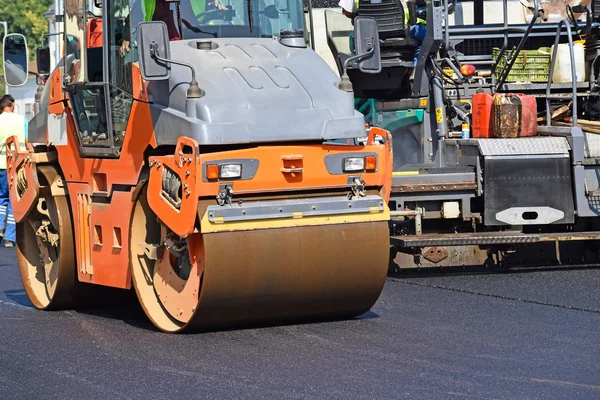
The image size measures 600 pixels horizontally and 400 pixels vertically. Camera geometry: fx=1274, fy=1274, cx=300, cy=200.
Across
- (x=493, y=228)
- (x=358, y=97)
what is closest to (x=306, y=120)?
(x=493, y=228)

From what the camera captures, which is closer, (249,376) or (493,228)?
(249,376)

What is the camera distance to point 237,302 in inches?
287

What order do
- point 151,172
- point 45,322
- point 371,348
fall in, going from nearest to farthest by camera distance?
point 371,348 < point 151,172 < point 45,322

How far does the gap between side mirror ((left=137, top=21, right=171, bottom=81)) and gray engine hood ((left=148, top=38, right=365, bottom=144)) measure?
0.19 metres

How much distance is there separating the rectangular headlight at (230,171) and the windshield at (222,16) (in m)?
1.29

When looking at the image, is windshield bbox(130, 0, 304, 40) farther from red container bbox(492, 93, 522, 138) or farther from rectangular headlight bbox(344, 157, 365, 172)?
red container bbox(492, 93, 522, 138)

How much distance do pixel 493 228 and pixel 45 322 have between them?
3932mm

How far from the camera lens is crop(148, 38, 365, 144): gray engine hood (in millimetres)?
7277

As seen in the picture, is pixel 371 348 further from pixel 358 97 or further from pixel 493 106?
pixel 358 97

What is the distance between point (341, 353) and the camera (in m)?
6.86

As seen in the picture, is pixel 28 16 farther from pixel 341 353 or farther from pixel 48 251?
pixel 341 353

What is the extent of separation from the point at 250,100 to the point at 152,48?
2.11ft

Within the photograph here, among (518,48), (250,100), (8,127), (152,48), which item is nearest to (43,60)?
(152,48)

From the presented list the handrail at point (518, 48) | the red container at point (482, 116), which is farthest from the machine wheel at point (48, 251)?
the handrail at point (518, 48)
